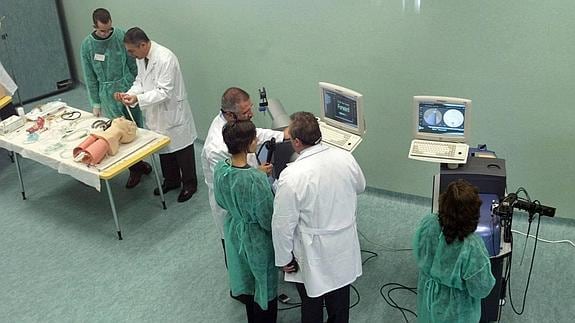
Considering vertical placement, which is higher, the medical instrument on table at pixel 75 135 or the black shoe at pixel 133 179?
the medical instrument on table at pixel 75 135

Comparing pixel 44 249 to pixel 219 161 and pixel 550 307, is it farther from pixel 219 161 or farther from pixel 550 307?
pixel 550 307

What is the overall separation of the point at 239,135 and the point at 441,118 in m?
1.14

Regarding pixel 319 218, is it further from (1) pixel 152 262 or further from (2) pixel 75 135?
(2) pixel 75 135

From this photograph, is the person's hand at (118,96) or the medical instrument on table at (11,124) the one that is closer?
the person's hand at (118,96)

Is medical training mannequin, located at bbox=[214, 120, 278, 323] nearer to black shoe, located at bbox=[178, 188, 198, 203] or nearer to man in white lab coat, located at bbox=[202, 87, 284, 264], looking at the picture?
man in white lab coat, located at bbox=[202, 87, 284, 264]

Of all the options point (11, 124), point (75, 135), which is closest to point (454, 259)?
point (75, 135)

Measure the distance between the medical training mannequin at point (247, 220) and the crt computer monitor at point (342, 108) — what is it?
784 mm

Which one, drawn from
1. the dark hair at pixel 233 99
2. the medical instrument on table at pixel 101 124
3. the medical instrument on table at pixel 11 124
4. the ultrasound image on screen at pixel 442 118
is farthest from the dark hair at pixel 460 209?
the medical instrument on table at pixel 11 124

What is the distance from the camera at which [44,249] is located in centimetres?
397

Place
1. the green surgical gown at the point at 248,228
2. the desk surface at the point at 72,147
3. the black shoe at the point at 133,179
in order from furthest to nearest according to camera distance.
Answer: the black shoe at the point at 133,179, the desk surface at the point at 72,147, the green surgical gown at the point at 248,228

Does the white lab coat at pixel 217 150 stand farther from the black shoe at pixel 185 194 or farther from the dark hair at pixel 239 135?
the black shoe at pixel 185 194

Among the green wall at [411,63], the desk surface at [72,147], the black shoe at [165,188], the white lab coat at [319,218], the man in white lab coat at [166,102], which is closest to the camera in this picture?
the white lab coat at [319,218]

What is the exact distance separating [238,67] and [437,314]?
2.56 metres

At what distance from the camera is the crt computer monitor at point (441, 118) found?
3045mm
